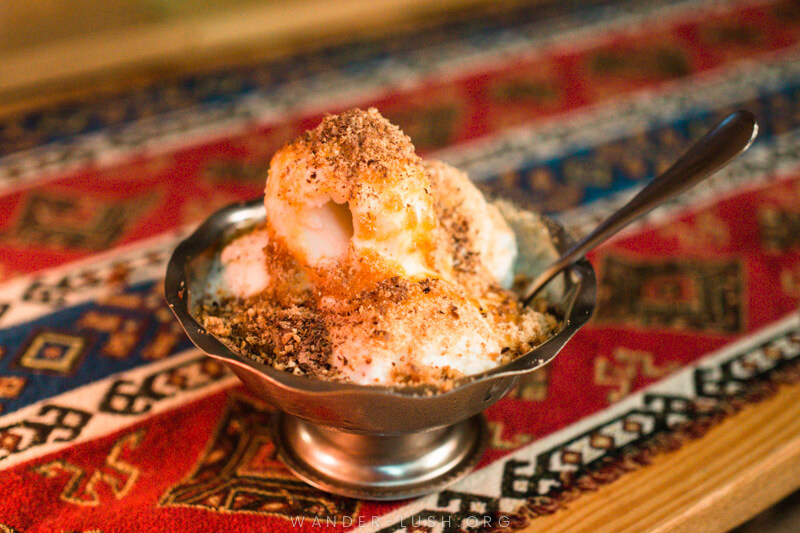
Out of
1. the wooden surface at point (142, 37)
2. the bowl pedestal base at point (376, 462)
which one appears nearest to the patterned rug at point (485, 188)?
the bowl pedestal base at point (376, 462)

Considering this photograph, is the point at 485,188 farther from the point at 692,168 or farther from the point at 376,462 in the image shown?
the point at 376,462

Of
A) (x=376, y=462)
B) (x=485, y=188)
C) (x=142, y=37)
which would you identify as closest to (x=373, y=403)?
(x=376, y=462)

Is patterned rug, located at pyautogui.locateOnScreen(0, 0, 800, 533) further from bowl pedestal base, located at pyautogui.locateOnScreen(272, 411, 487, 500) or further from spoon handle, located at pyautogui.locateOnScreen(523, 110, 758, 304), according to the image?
spoon handle, located at pyautogui.locateOnScreen(523, 110, 758, 304)

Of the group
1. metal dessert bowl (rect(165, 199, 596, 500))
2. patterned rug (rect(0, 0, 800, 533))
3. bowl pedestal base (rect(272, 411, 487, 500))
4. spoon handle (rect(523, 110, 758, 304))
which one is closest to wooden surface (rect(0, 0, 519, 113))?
patterned rug (rect(0, 0, 800, 533))

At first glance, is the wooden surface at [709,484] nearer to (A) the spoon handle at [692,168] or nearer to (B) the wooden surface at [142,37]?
(A) the spoon handle at [692,168]

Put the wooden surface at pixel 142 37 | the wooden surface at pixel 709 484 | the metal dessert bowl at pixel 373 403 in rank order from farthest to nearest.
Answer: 1. the wooden surface at pixel 142 37
2. the wooden surface at pixel 709 484
3. the metal dessert bowl at pixel 373 403

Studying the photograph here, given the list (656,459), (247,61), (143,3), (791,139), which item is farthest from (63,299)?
(791,139)

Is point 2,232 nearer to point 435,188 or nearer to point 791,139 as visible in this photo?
point 435,188
